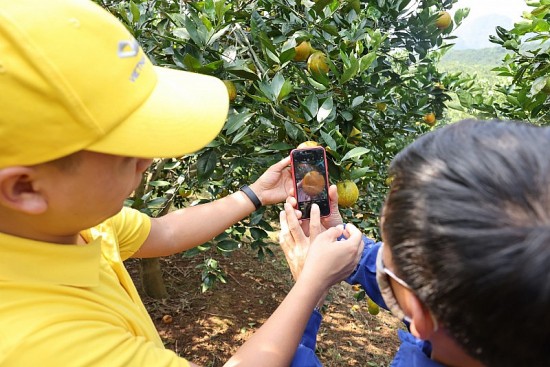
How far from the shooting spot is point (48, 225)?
66cm

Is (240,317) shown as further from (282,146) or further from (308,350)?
(308,350)

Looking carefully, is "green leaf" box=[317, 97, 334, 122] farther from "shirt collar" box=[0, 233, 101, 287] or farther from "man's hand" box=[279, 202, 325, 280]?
"shirt collar" box=[0, 233, 101, 287]

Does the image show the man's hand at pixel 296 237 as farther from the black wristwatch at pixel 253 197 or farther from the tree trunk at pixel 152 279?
the tree trunk at pixel 152 279

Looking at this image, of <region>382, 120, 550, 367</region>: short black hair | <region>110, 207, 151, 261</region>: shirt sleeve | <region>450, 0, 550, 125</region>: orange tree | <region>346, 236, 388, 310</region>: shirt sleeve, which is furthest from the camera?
<region>450, 0, 550, 125</region>: orange tree

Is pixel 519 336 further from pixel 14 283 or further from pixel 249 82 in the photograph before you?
pixel 249 82

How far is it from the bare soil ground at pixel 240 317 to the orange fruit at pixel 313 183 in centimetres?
157

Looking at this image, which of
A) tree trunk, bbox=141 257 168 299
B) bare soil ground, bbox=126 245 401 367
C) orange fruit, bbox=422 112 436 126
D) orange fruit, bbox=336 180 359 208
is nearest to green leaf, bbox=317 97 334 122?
orange fruit, bbox=336 180 359 208

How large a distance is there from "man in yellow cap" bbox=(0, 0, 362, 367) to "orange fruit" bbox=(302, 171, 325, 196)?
1.45ft

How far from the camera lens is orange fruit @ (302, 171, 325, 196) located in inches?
46.5

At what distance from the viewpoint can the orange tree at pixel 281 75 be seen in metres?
1.25

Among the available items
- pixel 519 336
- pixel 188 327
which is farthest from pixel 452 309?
pixel 188 327

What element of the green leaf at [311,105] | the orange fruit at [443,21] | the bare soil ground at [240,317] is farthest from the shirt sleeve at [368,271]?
the orange fruit at [443,21]

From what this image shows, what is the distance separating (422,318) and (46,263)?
59 cm

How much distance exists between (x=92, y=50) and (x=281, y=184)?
0.82m
